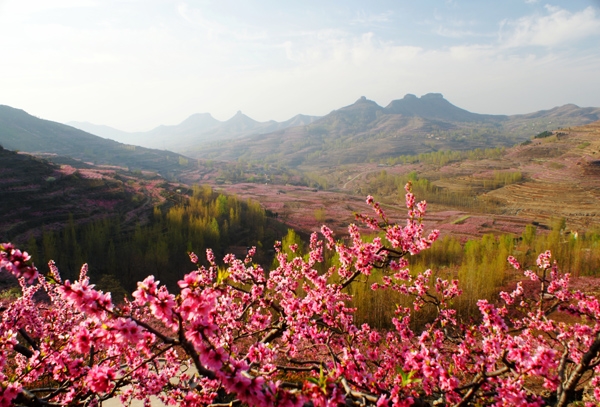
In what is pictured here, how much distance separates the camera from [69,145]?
431ft

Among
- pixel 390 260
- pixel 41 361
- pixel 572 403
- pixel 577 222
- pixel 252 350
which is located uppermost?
pixel 390 260

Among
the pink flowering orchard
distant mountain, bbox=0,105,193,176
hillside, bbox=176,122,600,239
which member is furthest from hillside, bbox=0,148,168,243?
distant mountain, bbox=0,105,193,176

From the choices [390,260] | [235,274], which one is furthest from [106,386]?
[390,260]

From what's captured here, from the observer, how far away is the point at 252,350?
Answer: 12.2ft

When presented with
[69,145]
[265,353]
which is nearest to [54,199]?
[265,353]

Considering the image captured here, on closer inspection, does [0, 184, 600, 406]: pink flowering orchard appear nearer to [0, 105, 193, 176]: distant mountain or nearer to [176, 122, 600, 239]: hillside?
[176, 122, 600, 239]: hillside

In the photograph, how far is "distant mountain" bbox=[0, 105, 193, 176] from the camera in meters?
121

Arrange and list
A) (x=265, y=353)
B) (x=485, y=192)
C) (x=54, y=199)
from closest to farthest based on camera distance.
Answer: (x=265, y=353)
(x=54, y=199)
(x=485, y=192)

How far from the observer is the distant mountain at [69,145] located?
398 ft

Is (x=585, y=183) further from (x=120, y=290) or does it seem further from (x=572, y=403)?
(x=120, y=290)

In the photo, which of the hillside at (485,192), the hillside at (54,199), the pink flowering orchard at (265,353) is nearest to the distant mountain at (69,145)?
the hillside at (485,192)

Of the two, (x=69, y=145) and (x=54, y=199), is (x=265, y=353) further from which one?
(x=69, y=145)

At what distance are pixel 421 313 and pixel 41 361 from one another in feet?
60.7

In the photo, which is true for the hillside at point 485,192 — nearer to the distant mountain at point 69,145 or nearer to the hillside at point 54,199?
the hillside at point 54,199
